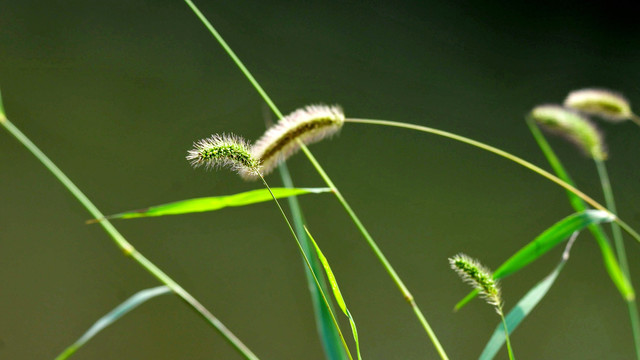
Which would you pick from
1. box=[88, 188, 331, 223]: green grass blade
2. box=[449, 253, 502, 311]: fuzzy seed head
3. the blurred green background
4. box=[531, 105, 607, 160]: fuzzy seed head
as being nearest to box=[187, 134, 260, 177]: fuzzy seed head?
box=[88, 188, 331, 223]: green grass blade

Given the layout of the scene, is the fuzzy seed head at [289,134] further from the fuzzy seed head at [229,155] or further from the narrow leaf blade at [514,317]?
the narrow leaf blade at [514,317]

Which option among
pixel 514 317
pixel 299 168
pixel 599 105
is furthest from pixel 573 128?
pixel 299 168

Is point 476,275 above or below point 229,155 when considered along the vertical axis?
below

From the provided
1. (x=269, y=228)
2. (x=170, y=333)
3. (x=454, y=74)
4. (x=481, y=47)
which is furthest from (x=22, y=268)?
(x=481, y=47)

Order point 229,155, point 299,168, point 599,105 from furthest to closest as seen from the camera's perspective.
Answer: point 299,168 → point 599,105 → point 229,155

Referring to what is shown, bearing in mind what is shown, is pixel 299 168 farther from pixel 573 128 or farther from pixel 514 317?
pixel 514 317

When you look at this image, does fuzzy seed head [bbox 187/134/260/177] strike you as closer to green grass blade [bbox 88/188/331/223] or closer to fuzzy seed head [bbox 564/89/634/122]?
green grass blade [bbox 88/188/331/223]
